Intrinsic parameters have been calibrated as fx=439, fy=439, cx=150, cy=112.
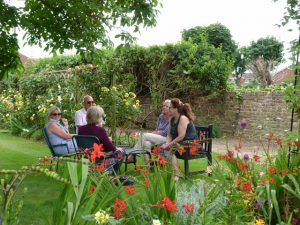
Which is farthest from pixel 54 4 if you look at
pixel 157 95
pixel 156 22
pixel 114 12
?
pixel 157 95

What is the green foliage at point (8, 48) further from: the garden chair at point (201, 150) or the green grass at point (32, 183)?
the garden chair at point (201, 150)

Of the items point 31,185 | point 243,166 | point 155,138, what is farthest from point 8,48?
point 243,166

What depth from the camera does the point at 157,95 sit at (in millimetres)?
14445

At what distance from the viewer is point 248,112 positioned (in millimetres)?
13531

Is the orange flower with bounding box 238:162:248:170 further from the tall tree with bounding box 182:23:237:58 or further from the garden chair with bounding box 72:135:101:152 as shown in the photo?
the tall tree with bounding box 182:23:237:58

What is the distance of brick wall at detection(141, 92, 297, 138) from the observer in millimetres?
12758

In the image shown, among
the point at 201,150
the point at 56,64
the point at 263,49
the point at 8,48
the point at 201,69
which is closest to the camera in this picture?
the point at 8,48

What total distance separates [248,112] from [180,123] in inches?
306

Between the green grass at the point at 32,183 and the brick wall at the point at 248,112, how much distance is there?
17.5ft

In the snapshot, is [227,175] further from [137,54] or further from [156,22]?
[137,54]

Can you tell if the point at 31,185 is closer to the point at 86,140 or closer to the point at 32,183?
the point at 32,183

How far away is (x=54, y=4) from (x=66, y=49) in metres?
0.71

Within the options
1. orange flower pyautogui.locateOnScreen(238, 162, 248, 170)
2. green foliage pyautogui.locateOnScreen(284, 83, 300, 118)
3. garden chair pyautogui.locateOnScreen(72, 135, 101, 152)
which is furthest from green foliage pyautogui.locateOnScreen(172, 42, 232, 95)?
orange flower pyautogui.locateOnScreen(238, 162, 248, 170)

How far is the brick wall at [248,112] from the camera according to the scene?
12.8 meters
